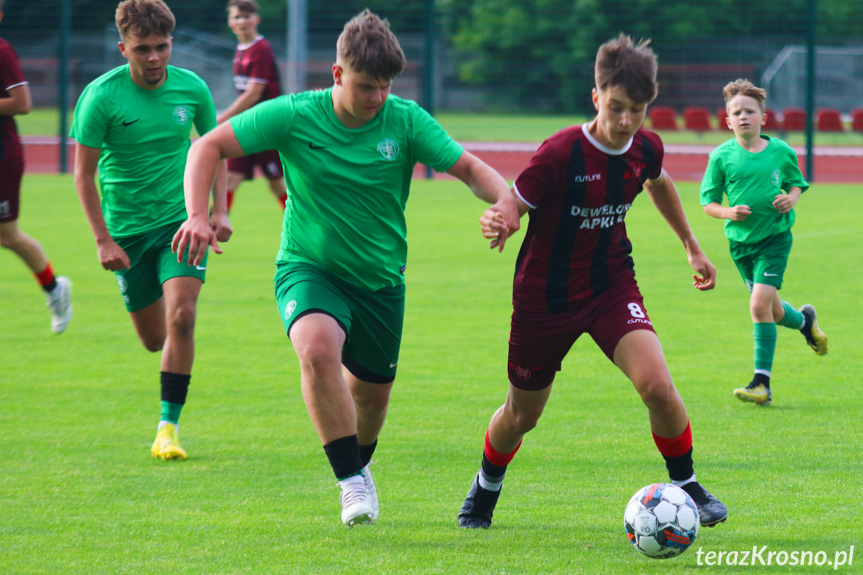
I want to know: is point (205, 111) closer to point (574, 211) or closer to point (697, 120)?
point (574, 211)

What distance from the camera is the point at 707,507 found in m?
4.12

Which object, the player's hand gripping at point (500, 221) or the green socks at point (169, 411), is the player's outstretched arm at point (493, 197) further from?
the green socks at point (169, 411)

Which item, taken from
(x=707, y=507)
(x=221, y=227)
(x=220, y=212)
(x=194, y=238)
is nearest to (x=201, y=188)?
(x=194, y=238)

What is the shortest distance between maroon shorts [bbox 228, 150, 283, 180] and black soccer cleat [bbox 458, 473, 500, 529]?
A: 765 cm

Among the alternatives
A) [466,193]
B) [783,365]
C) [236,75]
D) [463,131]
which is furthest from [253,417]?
[463,131]

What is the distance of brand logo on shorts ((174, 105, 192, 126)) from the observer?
5.80 metres

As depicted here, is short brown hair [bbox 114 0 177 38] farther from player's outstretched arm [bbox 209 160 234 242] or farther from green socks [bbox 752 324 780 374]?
green socks [bbox 752 324 780 374]

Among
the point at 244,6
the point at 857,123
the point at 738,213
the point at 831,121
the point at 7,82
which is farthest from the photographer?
the point at 857,123

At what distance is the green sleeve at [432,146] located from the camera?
4.21m

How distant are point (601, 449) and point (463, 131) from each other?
22456mm

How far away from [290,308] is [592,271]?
3.81 ft

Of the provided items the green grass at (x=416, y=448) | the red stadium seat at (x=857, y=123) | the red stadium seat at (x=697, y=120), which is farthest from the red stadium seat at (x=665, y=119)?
the green grass at (x=416, y=448)

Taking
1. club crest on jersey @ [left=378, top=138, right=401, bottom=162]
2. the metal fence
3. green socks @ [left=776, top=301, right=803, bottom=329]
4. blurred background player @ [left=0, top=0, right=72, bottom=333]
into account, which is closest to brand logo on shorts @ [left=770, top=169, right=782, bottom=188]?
green socks @ [left=776, top=301, right=803, bottom=329]

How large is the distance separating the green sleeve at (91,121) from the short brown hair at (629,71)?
2.72 metres
